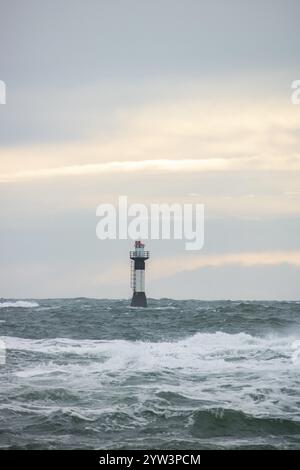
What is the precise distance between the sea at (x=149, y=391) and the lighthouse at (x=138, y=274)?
25649 mm

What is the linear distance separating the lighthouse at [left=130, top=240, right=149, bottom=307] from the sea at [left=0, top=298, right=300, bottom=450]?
25649 mm

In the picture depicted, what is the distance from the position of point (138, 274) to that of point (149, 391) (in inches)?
1622

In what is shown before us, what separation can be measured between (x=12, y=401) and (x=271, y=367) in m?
9.10

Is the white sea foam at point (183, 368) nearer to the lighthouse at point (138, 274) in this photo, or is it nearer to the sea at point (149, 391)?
the sea at point (149, 391)

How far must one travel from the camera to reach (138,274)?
61.1m

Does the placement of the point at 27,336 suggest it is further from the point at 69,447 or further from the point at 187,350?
the point at 69,447

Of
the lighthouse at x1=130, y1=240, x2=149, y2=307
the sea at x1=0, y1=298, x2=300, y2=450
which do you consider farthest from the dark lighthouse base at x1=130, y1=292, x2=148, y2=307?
the sea at x1=0, y1=298, x2=300, y2=450

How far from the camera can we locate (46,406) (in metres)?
18.2

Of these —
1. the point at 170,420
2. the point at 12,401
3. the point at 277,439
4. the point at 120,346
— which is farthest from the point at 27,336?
the point at 277,439

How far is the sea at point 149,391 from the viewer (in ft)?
50.6

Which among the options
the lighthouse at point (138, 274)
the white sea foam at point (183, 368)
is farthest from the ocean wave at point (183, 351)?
the lighthouse at point (138, 274)

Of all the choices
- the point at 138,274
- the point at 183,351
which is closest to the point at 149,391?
the point at 183,351
